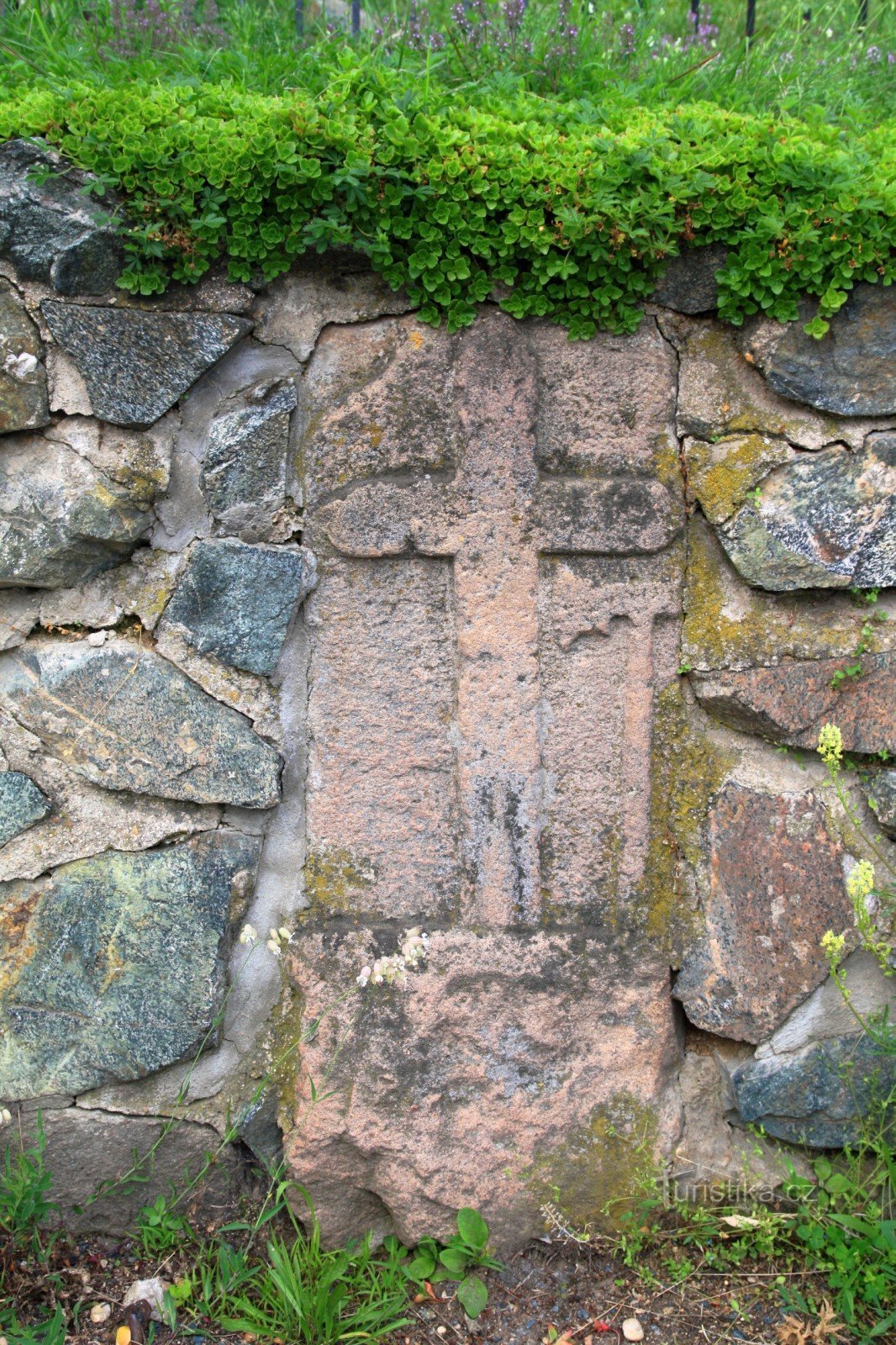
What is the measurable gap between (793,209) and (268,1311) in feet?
6.92

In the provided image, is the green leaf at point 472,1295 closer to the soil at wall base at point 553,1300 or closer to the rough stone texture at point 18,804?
the soil at wall base at point 553,1300

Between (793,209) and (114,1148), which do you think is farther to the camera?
(114,1148)

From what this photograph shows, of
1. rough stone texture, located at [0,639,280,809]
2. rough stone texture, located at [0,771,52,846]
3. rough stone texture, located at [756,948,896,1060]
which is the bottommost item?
rough stone texture, located at [756,948,896,1060]

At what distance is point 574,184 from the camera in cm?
161

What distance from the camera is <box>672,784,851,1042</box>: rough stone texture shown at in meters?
1.85

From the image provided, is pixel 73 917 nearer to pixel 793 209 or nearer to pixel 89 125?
pixel 89 125

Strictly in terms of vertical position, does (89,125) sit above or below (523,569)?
above

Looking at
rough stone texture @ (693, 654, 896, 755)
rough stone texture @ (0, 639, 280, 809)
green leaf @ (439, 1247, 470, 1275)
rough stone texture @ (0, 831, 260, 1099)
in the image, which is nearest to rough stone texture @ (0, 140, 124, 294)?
rough stone texture @ (0, 639, 280, 809)

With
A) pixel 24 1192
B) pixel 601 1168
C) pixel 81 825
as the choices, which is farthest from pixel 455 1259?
pixel 81 825

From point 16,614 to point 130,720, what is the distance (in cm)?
29

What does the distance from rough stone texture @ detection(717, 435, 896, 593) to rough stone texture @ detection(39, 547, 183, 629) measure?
106 cm

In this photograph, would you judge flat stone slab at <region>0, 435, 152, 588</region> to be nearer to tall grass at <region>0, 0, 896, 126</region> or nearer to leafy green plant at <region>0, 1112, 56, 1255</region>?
tall grass at <region>0, 0, 896, 126</region>

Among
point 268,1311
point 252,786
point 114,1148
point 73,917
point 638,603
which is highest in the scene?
point 638,603

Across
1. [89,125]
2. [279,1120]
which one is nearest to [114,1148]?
[279,1120]
